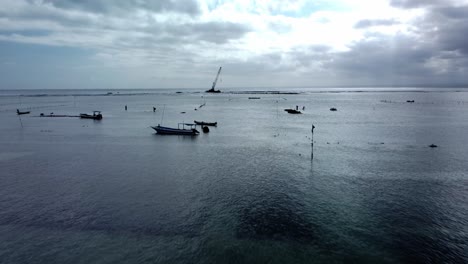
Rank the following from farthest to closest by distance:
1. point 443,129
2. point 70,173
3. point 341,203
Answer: point 443,129 < point 70,173 < point 341,203

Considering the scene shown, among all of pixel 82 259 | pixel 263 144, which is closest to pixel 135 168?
pixel 82 259

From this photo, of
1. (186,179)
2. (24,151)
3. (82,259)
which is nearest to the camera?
(82,259)

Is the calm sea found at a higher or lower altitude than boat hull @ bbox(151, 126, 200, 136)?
lower

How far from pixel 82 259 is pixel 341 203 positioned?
1004 inches

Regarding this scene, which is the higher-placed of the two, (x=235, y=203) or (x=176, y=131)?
(x=176, y=131)

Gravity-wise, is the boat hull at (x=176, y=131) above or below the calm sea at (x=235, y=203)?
above

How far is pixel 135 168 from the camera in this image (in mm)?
45250

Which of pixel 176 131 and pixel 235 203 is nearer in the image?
pixel 235 203

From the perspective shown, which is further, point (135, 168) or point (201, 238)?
point (135, 168)

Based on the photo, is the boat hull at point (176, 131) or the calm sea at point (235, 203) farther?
the boat hull at point (176, 131)

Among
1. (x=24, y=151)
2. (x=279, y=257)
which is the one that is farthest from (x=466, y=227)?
(x=24, y=151)

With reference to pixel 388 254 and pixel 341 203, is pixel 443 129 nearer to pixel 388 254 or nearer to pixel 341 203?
pixel 341 203

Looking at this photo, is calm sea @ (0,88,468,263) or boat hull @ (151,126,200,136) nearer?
calm sea @ (0,88,468,263)

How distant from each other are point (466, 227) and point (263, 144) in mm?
39405
